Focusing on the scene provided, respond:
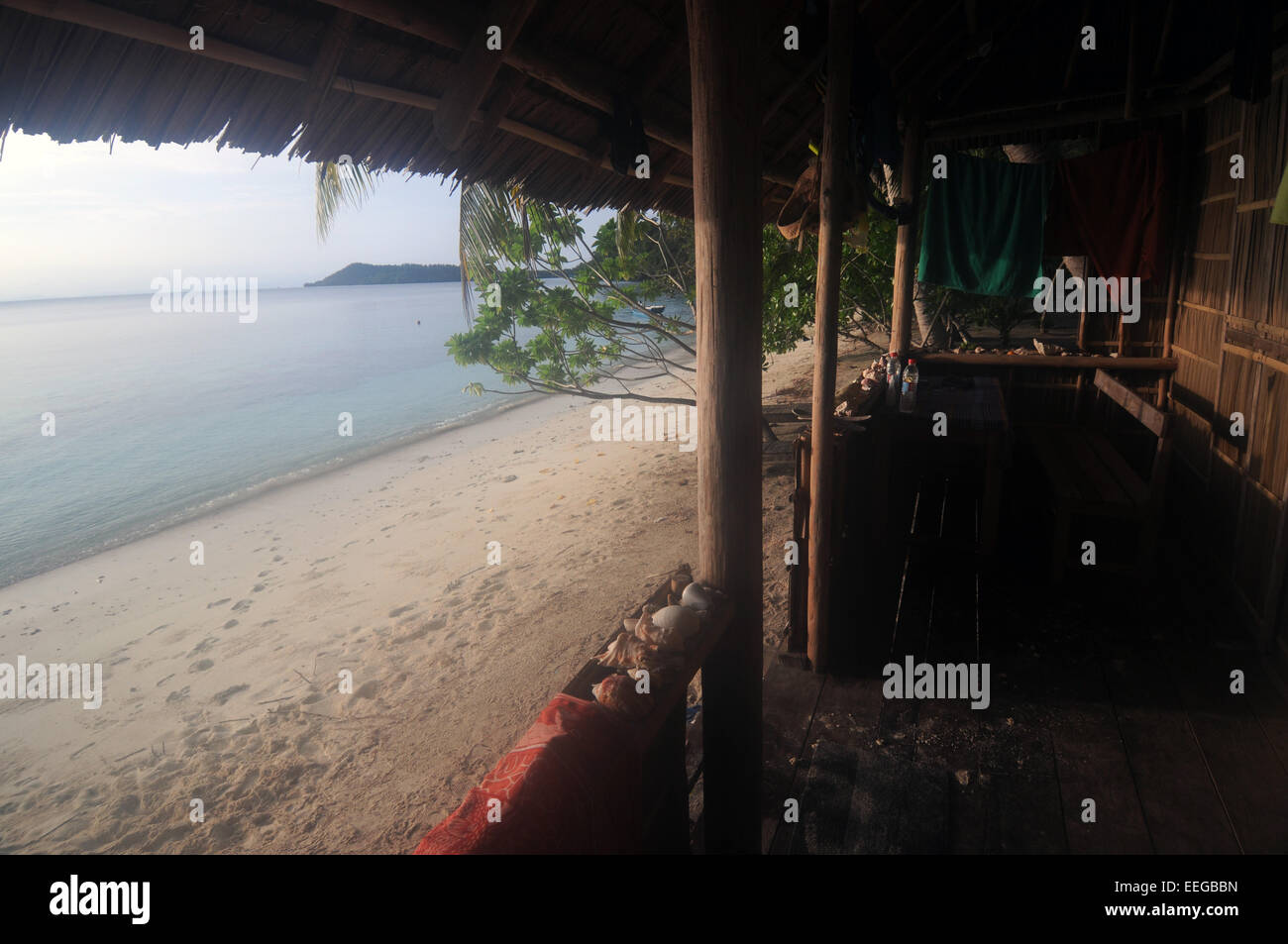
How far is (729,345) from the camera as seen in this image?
7.26 feet

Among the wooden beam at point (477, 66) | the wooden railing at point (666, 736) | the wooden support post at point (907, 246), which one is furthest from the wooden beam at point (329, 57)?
the wooden support post at point (907, 246)

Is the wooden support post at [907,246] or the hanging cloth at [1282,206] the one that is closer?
the hanging cloth at [1282,206]

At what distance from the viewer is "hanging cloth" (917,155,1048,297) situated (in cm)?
683

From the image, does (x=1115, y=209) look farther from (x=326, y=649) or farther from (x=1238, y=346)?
(x=326, y=649)

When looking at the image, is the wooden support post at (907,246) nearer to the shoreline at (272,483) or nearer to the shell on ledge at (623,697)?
the shell on ledge at (623,697)

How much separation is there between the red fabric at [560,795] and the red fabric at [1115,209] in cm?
652

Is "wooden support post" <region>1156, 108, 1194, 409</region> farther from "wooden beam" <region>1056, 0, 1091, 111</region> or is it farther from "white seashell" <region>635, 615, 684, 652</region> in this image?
"white seashell" <region>635, 615, 684, 652</region>

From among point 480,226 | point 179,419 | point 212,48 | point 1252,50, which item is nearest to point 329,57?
point 212,48

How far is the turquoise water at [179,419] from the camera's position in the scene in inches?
595

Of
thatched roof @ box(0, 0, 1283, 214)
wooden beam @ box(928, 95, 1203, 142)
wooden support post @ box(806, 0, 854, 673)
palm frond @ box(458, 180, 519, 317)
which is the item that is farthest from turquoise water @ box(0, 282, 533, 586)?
Answer: wooden beam @ box(928, 95, 1203, 142)

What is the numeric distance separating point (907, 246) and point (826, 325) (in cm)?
365
